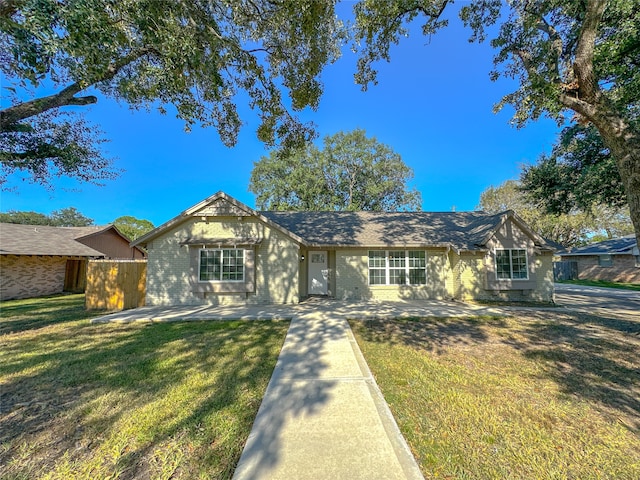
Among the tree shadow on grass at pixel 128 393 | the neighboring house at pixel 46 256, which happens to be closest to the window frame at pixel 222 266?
the tree shadow on grass at pixel 128 393

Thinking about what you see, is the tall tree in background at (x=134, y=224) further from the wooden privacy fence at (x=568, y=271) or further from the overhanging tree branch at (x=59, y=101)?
the wooden privacy fence at (x=568, y=271)

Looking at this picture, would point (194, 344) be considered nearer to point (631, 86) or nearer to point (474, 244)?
point (474, 244)

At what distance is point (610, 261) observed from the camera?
22266mm

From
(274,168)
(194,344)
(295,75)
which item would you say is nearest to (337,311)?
(194,344)

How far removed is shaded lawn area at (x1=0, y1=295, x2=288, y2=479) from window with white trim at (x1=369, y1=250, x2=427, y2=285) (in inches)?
262

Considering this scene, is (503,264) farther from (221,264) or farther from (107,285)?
(107,285)

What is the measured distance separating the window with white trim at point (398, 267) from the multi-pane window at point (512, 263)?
3199 mm

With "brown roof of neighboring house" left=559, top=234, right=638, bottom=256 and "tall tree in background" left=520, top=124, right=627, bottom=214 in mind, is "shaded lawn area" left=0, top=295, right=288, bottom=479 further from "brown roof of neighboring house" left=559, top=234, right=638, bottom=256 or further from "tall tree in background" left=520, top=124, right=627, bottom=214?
"brown roof of neighboring house" left=559, top=234, right=638, bottom=256

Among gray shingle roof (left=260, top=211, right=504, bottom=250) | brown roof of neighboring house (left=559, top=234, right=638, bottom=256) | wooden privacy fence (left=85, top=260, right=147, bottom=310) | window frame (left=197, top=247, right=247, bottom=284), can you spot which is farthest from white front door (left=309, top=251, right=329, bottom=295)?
brown roof of neighboring house (left=559, top=234, right=638, bottom=256)

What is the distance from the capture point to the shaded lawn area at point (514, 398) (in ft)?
8.23

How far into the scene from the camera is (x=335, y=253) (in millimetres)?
12219

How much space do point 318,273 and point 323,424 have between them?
393 inches

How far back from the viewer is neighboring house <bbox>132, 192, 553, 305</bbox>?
10.8 m

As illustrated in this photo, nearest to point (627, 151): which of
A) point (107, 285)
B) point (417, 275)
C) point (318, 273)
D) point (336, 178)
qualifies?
point (417, 275)
